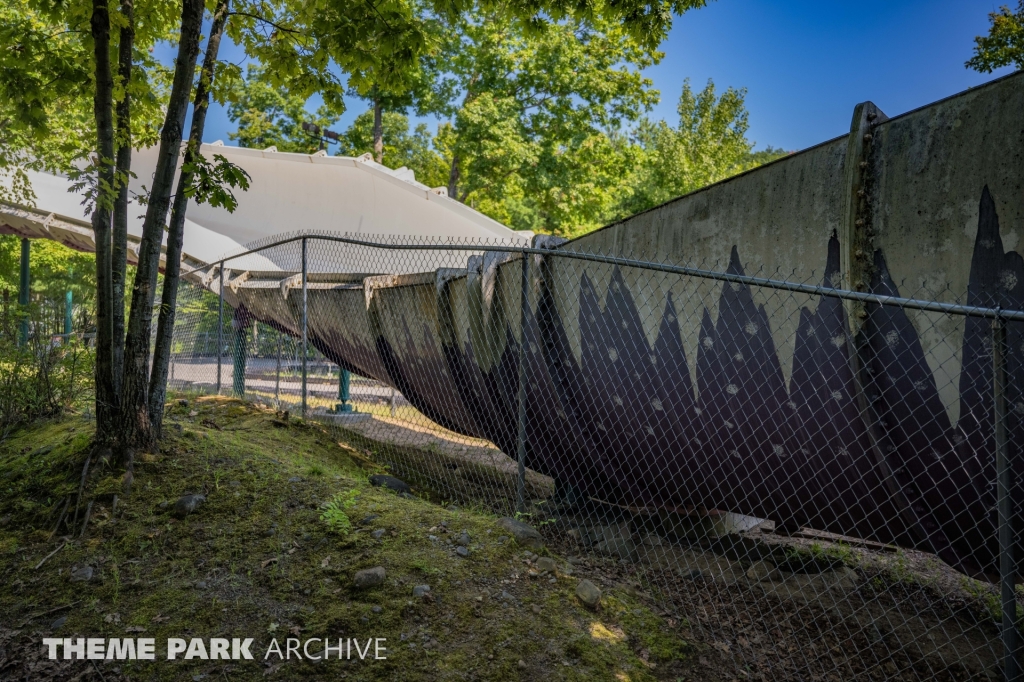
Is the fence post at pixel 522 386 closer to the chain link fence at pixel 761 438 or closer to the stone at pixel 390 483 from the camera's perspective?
the chain link fence at pixel 761 438

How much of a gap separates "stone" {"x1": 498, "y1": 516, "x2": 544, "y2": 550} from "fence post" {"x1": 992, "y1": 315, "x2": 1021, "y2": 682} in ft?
6.72

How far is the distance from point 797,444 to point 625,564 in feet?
4.58

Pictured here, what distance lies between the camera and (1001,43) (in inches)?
516

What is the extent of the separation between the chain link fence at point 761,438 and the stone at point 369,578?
1.24 meters

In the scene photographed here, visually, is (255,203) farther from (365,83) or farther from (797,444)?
(797,444)

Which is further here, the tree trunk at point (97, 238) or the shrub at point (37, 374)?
the shrub at point (37, 374)

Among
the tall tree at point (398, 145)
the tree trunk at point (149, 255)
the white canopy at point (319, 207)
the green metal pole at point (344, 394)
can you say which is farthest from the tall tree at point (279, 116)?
the tree trunk at point (149, 255)

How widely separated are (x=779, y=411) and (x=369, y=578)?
2.07 m

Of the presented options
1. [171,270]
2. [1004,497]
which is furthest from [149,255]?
[1004,497]

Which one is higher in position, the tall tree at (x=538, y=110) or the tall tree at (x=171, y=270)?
the tall tree at (x=538, y=110)

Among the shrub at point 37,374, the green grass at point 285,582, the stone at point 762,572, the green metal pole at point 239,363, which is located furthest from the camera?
the green metal pole at point 239,363

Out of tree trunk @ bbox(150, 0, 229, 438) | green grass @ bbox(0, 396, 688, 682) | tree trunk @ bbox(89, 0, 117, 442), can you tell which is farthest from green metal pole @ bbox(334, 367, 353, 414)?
tree trunk @ bbox(89, 0, 117, 442)

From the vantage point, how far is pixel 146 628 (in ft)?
9.36

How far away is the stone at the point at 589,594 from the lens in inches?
126
